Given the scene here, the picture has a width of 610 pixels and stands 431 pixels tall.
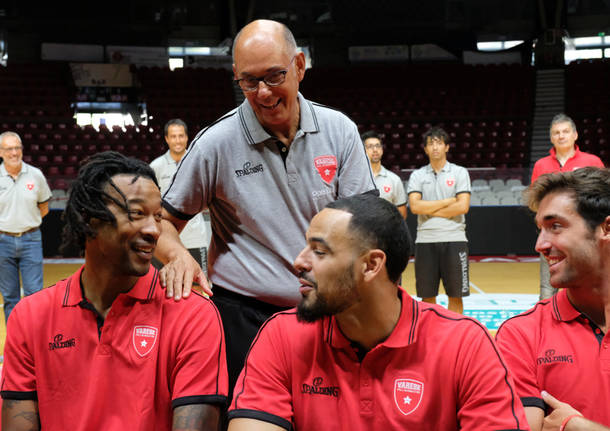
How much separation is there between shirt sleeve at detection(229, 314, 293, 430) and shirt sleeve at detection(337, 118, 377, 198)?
29.8 inches

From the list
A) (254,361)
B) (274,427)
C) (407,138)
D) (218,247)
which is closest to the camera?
(274,427)

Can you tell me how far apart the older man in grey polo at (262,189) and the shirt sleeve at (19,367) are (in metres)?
0.55

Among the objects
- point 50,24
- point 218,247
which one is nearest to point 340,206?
point 218,247

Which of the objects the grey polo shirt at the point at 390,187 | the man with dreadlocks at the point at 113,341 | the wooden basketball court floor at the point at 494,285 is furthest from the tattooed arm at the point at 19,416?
the grey polo shirt at the point at 390,187

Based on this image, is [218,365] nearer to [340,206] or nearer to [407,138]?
[340,206]

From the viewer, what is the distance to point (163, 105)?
1894cm

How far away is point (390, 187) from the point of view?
6992 millimetres

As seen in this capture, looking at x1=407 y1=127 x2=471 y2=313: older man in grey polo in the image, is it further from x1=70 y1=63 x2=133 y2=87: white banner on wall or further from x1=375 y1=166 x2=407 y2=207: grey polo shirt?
x1=70 y1=63 x2=133 y2=87: white banner on wall

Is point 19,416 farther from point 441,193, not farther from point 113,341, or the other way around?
point 441,193

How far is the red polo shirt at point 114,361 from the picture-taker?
2090mm

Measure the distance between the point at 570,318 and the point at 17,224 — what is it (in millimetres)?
5470

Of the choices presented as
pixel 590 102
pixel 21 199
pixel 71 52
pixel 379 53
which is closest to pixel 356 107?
pixel 379 53

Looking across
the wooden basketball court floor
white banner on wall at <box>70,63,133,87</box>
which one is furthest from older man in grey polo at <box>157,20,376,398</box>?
white banner on wall at <box>70,63,133,87</box>

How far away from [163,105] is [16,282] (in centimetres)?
1320
